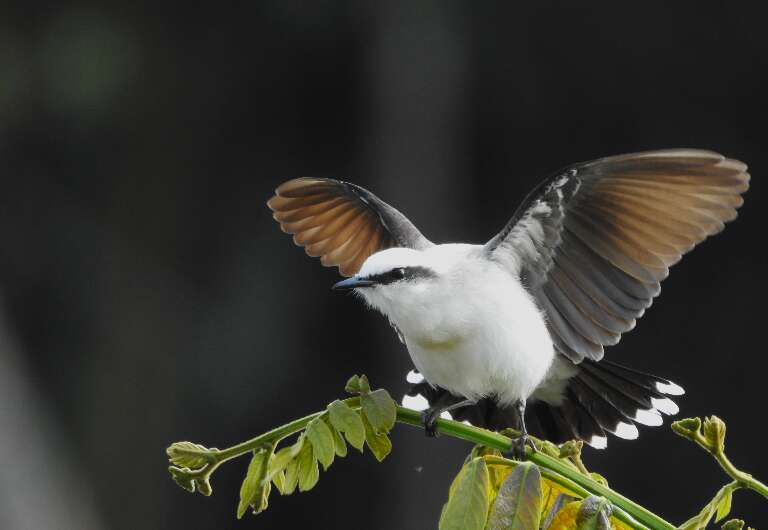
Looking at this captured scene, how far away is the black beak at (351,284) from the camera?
261 cm

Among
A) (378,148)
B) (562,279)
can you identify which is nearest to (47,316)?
(378,148)

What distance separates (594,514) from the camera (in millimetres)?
1658

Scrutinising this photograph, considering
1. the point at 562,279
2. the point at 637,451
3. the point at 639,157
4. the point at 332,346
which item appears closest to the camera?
A: the point at 639,157

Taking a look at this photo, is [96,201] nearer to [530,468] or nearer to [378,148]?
[378,148]

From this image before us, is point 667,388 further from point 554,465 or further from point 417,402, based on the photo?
point 554,465

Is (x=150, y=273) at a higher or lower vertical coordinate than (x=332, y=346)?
higher

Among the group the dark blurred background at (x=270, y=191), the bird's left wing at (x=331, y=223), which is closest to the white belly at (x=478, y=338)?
the bird's left wing at (x=331, y=223)

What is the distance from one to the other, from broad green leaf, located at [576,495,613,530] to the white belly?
1024mm

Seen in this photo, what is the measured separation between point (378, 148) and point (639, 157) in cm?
559

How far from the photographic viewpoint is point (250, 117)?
27.3 ft

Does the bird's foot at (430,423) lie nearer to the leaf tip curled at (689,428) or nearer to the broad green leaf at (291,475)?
the broad green leaf at (291,475)

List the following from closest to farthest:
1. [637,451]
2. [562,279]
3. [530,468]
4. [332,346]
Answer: [530,468] → [562,279] → [637,451] → [332,346]

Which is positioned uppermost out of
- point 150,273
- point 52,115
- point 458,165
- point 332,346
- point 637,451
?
point 52,115

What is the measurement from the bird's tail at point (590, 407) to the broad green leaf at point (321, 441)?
3.92ft
